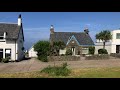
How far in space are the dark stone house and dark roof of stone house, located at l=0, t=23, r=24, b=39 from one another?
13.4 m

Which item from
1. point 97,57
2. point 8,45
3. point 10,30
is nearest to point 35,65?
point 8,45

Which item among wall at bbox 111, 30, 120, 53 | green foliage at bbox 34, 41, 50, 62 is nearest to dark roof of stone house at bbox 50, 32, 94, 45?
wall at bbox 111, 30, 120, 53

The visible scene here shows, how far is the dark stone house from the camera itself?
64.5 metres

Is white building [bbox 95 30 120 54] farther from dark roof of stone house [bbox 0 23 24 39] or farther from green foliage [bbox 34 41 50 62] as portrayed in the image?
dark roof of stone house [bbox 0 23 24 39]

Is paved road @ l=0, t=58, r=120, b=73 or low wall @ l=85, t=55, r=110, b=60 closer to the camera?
paved road @ l=0, t=58, r=120, b=73

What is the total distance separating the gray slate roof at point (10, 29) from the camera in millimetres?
48406

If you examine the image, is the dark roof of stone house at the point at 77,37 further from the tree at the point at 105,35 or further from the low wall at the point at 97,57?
the low wall at the point at 97,57

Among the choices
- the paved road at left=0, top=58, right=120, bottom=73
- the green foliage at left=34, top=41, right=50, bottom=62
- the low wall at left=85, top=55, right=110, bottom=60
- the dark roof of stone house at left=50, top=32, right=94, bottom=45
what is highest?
the dark roof of stone house at left=50, top=32, right=94, bottom=45

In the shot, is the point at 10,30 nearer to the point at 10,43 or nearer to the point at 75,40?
the point at 10,43

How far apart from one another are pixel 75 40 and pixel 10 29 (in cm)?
1896

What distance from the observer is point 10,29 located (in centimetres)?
5022
